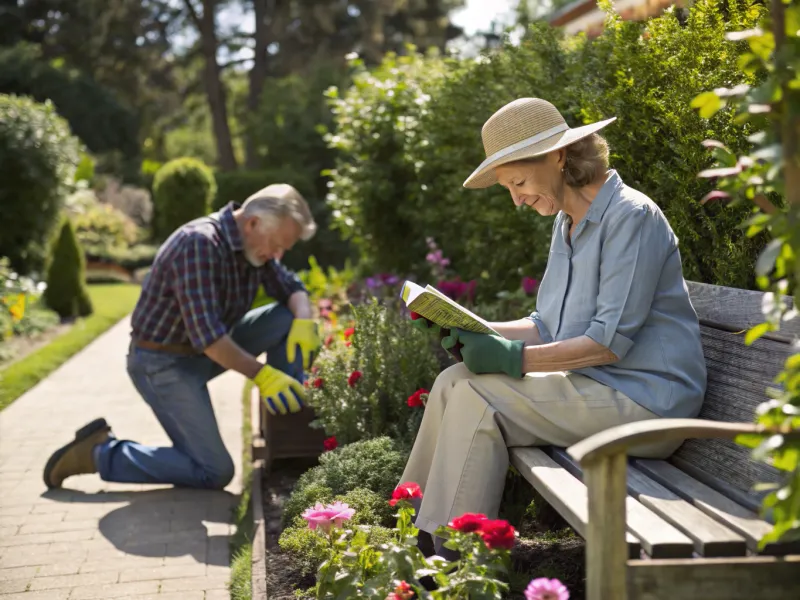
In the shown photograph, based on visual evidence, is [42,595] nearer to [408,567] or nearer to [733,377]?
[408,567]

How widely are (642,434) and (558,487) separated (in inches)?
20.2

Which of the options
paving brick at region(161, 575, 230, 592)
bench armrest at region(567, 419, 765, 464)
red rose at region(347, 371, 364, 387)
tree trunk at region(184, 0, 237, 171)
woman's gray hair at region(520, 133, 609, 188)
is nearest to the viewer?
bench armrest at region(567, 419, 765, 464)

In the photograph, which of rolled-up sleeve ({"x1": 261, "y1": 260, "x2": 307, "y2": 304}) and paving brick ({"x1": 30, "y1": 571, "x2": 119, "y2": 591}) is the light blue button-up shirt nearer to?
paving brick ({"x1": 30, "y1": 571, "x2": 119, "y2": 591})

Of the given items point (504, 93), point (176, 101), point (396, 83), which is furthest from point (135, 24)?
point (504, 93)

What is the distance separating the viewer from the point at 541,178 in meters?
2.93

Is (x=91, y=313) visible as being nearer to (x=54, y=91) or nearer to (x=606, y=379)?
(x=606, y=379)

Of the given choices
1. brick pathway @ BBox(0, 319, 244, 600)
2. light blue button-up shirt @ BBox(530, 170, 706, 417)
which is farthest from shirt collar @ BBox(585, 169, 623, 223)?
brick pathway @ BBox(0, 319, 244, 600)

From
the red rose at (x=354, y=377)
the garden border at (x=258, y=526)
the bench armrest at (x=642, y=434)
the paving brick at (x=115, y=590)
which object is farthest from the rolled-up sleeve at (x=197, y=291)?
the bench armrest at (x=642, y=434)

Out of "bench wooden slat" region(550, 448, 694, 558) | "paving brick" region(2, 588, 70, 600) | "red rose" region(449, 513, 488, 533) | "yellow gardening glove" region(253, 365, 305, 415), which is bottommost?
"paving brick" region(2, 588, 70, 600)

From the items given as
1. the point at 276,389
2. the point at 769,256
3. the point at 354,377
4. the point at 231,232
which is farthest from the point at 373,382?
the point at 769,256

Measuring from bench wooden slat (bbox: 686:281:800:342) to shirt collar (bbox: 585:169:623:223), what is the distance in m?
0.51

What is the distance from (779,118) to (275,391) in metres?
3.16

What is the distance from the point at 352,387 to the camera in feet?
13.9

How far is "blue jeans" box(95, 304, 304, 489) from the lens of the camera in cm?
457
